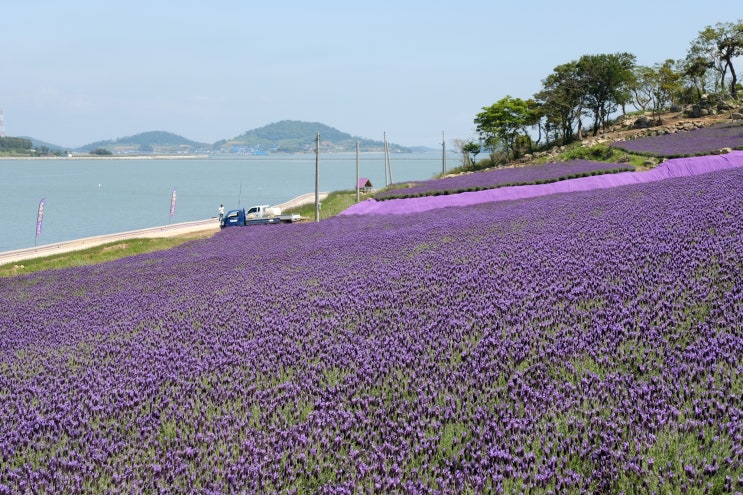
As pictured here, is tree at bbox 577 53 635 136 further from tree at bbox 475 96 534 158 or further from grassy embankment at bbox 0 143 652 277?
grassy embankment at bbox 0 143 652 277

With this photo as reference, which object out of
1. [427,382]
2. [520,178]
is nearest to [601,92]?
[520,178]

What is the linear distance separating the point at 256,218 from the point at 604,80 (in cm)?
4012

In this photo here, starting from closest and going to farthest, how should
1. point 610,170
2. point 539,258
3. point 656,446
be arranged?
point 656,446 → point 539,258 → point 610,170

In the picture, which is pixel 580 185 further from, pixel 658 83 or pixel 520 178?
pixel 658 83

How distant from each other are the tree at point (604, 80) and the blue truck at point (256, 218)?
35.8 metres

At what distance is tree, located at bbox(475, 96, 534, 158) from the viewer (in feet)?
240

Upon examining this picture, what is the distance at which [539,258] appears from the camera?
960 centimetres

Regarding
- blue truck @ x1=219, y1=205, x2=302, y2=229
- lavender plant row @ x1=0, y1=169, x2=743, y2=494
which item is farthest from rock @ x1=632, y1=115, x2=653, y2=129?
lavender plant row @ x1=0, y1=169, x2=743, y2=494

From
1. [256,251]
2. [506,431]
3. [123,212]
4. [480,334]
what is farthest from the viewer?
[123,212]

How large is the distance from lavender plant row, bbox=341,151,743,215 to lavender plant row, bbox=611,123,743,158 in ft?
7.54

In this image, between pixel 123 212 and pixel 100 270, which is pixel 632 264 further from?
pixel 123 212

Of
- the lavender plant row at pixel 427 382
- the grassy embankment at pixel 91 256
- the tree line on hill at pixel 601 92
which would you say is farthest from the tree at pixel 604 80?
the lavender plant row at pixel 427 382

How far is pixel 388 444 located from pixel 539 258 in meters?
5.53

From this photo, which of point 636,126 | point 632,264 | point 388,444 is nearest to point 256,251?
point 632,264
